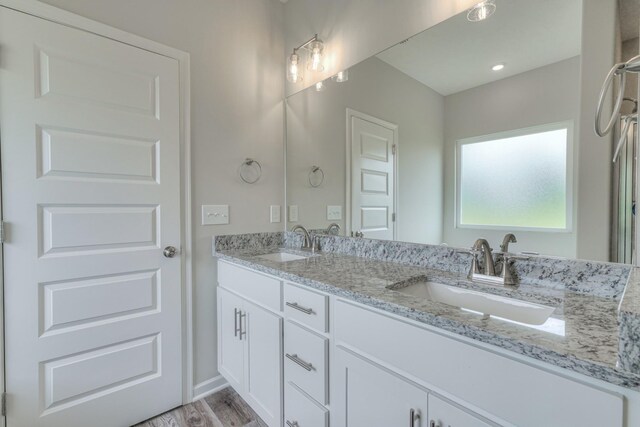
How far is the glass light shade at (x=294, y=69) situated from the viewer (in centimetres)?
203

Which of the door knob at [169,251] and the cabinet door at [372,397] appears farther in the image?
the door knob at [169,251]

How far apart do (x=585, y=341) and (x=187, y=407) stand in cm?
194

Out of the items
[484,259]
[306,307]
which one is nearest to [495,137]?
[484,259]

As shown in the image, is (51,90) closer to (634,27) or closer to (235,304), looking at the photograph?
(235,304)

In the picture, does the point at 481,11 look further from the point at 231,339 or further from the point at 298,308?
the point at 231,339

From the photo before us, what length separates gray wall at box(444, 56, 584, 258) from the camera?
1033 millimetres

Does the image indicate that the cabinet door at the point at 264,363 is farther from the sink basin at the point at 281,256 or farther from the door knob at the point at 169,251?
the door knob at the point at 169,251

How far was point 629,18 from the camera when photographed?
0.93m

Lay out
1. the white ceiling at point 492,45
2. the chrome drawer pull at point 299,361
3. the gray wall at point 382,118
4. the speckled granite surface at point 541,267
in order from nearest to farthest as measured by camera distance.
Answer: the speckled granite surface at point 541,267 < the white ceiling at point 492,45 < the chrome drawer pull at point 299,361 < the gray wall at point 382,118

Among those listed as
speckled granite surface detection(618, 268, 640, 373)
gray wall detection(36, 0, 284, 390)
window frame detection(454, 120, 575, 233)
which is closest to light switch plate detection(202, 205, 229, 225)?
gray wall detection(36, 0, 284, 390)

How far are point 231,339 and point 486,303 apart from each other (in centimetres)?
135

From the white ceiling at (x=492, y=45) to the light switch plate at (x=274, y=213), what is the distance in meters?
1.20

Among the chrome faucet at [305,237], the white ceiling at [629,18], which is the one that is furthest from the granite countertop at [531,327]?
the white ceiling at [629,18]

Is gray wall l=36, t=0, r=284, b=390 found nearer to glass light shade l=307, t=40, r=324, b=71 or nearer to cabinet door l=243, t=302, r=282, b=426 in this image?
glass light shade l=307, t=40, r=324, b=71
